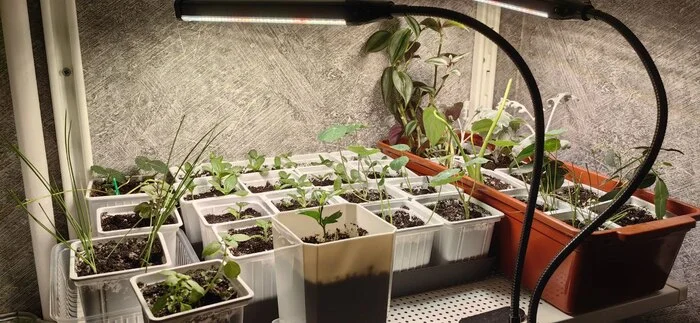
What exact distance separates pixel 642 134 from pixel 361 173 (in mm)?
833

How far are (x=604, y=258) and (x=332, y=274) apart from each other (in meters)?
0.61

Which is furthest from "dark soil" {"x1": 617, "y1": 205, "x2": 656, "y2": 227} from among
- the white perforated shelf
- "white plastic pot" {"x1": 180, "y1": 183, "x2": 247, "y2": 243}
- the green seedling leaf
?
the green seedling leaf

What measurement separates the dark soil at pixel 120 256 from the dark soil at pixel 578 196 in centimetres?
103

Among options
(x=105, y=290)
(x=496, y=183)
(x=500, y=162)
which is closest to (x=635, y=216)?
(x=496, y=183)

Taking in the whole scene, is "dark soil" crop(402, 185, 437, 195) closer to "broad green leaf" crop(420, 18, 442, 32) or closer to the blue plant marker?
"broad green leaf" crop(420, 18, 442, 32)

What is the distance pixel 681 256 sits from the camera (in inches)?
59.7

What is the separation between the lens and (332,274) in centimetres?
102

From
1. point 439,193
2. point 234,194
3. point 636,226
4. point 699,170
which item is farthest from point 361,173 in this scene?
point 699,170

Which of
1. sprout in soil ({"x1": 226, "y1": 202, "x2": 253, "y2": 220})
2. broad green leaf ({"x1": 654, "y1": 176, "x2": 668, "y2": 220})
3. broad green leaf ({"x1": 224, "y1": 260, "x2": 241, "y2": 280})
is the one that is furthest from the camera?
sprout in soil ({"x1": 226, "y1": 202, "x2": 253, "y2": 220})

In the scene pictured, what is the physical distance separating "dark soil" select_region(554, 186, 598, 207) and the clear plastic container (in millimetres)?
974

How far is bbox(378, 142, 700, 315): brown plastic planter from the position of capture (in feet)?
3.82

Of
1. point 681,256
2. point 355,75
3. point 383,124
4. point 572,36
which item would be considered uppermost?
point 572,36

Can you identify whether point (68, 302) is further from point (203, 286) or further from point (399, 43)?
point (399, 43)

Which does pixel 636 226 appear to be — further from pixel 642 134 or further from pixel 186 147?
pixel 186 147
